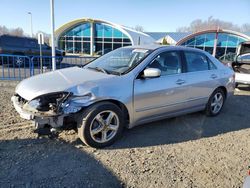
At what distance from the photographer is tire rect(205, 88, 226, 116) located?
5266mm

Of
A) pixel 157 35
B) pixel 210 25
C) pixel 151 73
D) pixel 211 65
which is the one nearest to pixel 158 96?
pixel 151 73

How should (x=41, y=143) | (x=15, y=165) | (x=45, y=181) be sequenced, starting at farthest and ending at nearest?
(x=41, y=143) → (x=15, y=165) → (x=45, y=181)

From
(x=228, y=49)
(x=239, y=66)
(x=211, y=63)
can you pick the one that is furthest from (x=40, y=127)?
(x=228, y=49)

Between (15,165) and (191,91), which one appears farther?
(191,91)

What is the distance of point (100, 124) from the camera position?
3570 millimetres

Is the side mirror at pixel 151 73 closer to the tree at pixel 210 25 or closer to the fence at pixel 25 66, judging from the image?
the fence at pixel 25 66

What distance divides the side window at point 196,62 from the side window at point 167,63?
30cm

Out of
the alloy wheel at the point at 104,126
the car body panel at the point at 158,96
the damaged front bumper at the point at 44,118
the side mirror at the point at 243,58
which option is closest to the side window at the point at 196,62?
the car body panel at the point at 158,96

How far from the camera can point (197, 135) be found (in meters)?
4.36

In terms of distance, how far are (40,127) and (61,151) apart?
0.50 m

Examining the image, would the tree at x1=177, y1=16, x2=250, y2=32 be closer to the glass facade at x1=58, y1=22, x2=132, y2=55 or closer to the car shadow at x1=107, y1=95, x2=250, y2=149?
the glass facade at x1=58, y1=22, x2=132, y2=55

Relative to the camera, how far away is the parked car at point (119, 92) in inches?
130

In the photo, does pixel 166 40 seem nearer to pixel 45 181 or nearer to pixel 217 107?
pixel 217 107

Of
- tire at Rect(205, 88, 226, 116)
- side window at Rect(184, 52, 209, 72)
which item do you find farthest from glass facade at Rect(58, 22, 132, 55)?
side window at Rect(184, 52, 209, 72)
